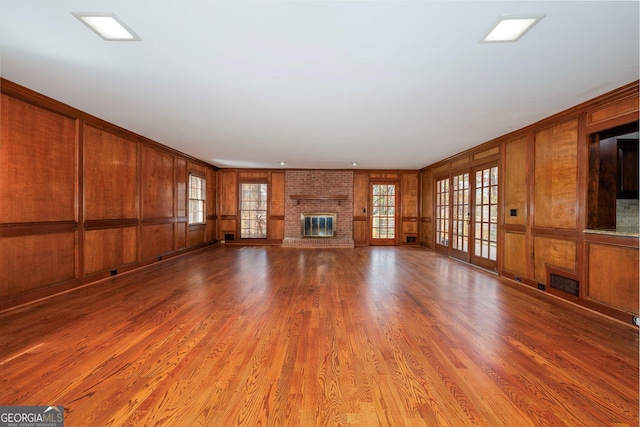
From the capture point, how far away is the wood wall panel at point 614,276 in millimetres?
2869

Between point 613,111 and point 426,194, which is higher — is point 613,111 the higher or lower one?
the higher one

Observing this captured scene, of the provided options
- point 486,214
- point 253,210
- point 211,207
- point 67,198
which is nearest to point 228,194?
point 211,207

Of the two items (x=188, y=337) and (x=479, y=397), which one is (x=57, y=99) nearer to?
(x=188, y=337)

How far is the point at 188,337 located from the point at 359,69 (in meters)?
2.85

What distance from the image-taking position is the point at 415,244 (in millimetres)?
8945

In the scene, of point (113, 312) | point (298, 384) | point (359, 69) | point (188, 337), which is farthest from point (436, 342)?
point (113, 312)

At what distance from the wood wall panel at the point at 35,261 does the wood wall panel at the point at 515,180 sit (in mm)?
6665

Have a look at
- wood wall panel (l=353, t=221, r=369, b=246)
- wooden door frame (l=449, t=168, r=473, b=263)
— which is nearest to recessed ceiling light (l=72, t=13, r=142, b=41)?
wooden door frame (l=449, t=168, r=473, b=263)

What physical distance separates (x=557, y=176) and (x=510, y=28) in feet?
9.02

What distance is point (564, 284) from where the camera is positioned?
11.9 feet

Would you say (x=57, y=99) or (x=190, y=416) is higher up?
(x=57, y=99)

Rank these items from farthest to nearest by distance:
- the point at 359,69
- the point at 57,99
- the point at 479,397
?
the point at 57,99
the point at 359,69
the point at 479,397

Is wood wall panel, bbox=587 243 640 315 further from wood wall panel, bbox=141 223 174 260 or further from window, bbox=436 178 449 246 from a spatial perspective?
wood wall panel, bbox=141 223 174 260

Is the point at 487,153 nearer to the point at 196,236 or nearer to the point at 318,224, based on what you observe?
the point at 318,224
